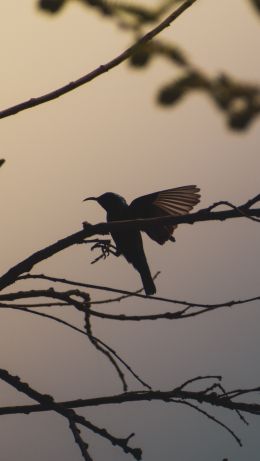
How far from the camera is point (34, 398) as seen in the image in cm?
334

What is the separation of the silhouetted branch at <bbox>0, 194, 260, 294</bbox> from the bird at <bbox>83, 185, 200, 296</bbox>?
0.58 metres

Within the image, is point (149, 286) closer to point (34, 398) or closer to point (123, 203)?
point (123, 203)

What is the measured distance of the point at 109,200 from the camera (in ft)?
22.6

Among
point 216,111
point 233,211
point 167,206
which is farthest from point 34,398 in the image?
point 167,206

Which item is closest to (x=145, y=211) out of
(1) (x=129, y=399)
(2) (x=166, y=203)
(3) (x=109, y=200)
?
(2) (x=166, y=203)

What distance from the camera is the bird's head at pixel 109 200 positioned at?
6.82m

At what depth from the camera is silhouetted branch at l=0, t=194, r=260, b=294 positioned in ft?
9.00

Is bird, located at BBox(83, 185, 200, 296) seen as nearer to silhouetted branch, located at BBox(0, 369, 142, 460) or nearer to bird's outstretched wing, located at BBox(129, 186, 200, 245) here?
bird's outstretched wing, located at BBox(129, 186, 200, 245)

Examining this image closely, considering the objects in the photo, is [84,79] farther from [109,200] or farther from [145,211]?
[109,200]

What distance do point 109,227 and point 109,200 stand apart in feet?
12.9

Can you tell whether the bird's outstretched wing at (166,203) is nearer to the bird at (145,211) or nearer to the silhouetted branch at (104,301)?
the bird at (145,211)

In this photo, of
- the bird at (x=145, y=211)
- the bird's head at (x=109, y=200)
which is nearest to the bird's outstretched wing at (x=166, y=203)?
the bird at (x=145, y=211)

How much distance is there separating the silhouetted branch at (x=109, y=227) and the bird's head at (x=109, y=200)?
362 cm

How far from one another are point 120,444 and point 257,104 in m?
1.64
